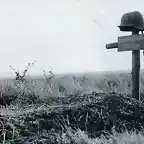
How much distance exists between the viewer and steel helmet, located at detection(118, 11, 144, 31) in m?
6.17

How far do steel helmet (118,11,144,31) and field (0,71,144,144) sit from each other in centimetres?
115

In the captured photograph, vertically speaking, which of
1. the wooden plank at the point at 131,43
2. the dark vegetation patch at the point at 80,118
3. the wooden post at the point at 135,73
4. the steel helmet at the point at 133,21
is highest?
the steel helmet at the point at 133,21

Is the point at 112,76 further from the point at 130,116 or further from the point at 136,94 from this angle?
the point at 130,116

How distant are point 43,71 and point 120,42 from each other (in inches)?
74.7

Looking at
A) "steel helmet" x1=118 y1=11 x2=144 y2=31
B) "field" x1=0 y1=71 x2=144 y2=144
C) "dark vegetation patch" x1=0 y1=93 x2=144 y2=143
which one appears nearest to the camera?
"field" x1=0 y1=71 x2=144 y2=144

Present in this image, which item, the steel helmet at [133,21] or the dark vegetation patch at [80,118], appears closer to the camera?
the dark vegetation patch at [80,118]

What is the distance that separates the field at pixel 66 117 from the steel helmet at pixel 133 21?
1.15 metres

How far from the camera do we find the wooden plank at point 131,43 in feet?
19.1

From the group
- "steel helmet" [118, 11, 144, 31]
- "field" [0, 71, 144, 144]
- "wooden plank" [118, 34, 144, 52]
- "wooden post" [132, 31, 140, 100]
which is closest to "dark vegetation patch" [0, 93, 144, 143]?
"field" [0, 71, 144, 144]

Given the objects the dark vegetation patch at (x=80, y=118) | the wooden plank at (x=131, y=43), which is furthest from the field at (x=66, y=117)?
the wooden plank at (x=131, y=43)

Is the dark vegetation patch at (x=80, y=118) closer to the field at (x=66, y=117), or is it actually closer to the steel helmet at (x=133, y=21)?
the field at (x=66, y=117)

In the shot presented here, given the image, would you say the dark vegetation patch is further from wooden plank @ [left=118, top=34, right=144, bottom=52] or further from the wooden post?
wooden plank @ [left=118, top=34, right=144, bottom=52]

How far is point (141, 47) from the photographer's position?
5801 mm

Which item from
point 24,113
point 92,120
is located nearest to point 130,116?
point 92,120
